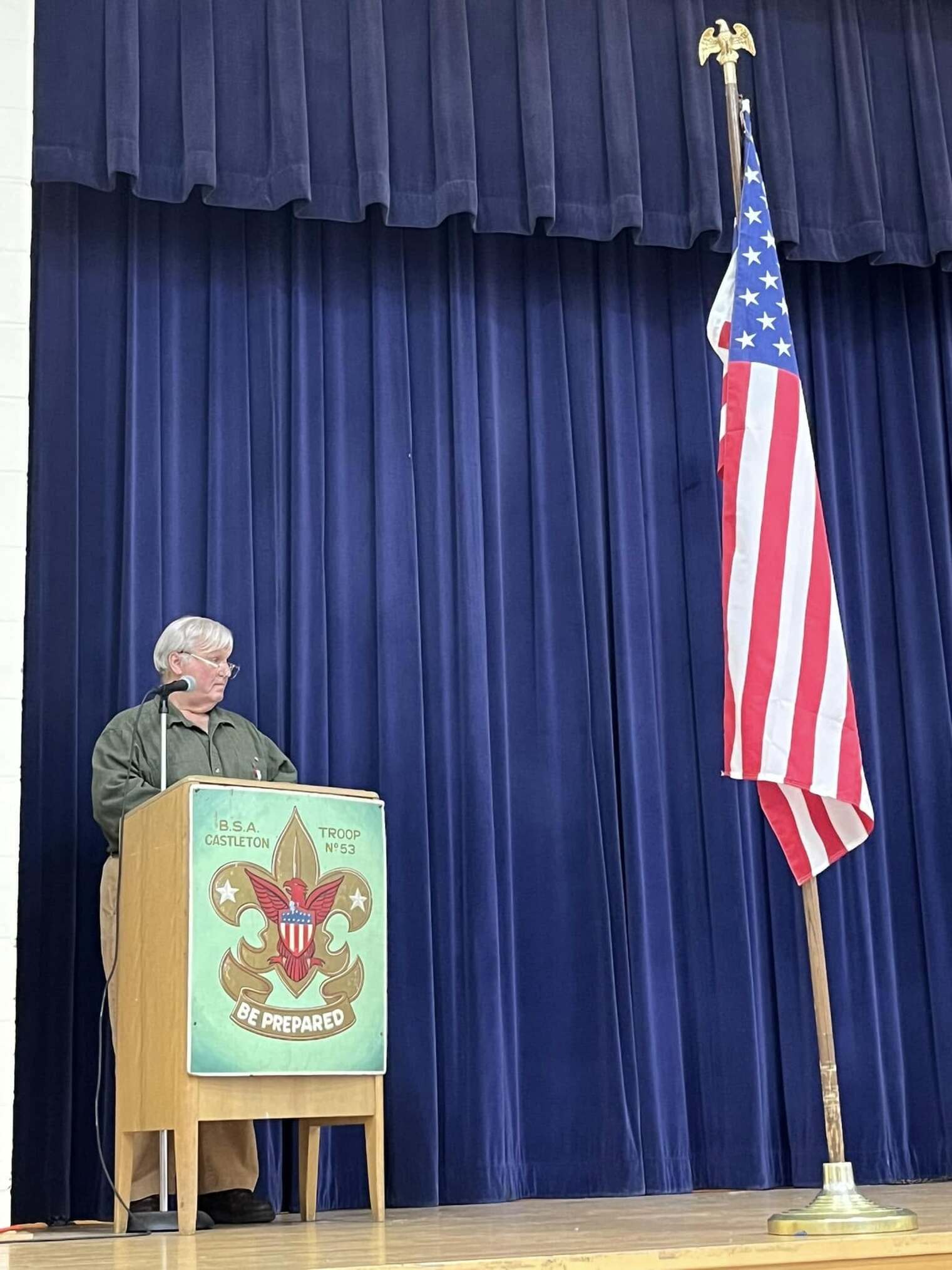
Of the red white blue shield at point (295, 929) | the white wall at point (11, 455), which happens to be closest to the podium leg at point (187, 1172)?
the red white blue shield at point (295, 929)

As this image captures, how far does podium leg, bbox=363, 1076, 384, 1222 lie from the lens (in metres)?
3.59

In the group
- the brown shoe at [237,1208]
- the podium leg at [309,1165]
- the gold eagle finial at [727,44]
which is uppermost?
the gold eagle finial at [727,44]

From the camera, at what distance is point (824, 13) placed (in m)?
5.49

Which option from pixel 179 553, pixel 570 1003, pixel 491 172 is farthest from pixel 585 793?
pixel 491 172

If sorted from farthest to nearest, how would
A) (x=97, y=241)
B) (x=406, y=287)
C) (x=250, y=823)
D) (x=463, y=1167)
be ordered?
(x=406, y=287)
(x=97, y=241)
(x=463, y=1167)
(x=250, y=823)

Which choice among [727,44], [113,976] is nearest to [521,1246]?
[113,976]

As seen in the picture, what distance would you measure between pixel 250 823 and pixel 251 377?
75.3 inches

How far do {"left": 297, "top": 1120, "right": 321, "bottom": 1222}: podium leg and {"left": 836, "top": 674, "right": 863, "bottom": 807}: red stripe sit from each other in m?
1.50

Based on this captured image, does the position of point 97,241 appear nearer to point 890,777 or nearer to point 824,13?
point 824,13

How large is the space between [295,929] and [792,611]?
1.23m

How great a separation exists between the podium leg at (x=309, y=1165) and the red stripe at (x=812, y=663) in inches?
58.2

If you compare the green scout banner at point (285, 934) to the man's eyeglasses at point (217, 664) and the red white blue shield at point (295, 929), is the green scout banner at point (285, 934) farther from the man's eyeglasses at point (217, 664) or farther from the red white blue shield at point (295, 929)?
the man's eyeglasses at point (217, 664)

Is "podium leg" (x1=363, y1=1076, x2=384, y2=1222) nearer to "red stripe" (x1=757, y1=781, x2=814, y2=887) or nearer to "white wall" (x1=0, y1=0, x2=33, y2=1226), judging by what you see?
"white wall" (x1=0, y1=0, x2=33, y2=1226)

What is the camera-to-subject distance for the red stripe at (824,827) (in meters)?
3.27
